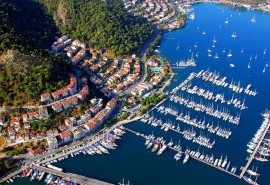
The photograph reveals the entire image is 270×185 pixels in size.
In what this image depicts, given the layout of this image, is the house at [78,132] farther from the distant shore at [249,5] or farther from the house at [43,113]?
the distant shore at [249,5]

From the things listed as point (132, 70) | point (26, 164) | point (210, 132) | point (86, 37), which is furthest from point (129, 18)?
point (26, 164)

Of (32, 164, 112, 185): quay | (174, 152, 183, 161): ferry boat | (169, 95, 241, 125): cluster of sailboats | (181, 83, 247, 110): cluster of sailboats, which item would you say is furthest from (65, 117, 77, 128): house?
(181, 83, 247, 110): cluster of sailboats

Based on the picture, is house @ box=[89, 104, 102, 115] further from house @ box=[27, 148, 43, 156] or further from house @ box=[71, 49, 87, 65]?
house @ box=[71, 49, 87, 65]

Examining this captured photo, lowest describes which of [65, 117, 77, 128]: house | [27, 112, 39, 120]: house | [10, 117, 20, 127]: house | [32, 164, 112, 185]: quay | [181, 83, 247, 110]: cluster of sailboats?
[32, 164, 112, 185]: quay

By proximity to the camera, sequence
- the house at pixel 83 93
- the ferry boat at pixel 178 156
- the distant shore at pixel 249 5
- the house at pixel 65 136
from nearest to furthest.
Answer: the ferry boat at pixel 178 156, the house at pixel 65 136, the house at pixel 83 93, the distant shore at pixel 249 5

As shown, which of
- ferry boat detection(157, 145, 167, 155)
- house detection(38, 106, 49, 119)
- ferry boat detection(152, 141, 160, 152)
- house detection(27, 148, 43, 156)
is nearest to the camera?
house detection(27, 148, 43, 156)

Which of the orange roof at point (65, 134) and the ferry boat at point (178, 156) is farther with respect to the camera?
the orange roof at point (65, 134)

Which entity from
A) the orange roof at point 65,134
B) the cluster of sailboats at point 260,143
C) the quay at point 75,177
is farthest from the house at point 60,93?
the cluster of sailboats at point 260,143
